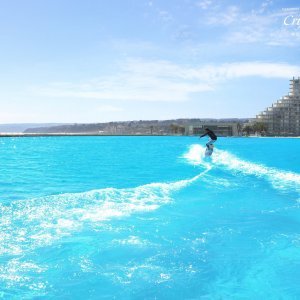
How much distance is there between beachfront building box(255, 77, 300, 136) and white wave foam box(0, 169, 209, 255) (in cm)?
18203

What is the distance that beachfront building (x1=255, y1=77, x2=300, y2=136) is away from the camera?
188250 millimetres

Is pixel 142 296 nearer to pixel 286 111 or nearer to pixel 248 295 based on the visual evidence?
pixel 248 295

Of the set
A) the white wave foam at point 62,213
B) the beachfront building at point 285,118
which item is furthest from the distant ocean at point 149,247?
the beachfront building at point 285,118

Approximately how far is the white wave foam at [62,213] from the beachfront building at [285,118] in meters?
182

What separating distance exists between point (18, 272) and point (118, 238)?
2541 mm

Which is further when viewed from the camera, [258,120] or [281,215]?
[258,120]

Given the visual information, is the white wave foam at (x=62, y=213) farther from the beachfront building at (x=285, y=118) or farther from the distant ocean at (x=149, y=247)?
the beachfront building at (x=285, y=118)

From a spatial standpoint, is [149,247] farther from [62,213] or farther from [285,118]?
[285,118]

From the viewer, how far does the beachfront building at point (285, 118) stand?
188 meters

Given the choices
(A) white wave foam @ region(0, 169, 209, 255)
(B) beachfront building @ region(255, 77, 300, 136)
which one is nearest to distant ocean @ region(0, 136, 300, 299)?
(A) white wave foam @ region(0, 169, 209, 255)

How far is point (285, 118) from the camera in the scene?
18900 centimetres

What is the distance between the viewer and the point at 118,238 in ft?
Result: 28.6

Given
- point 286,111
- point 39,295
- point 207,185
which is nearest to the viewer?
point 39,295

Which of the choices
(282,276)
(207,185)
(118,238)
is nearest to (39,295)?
(118,238)
